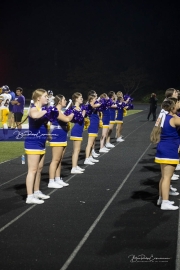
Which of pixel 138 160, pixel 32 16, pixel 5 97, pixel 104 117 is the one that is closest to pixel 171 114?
pixel 138 160

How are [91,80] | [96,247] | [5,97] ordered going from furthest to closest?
[91,80] → [5,97] → [96,247]

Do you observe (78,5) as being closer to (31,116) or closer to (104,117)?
(104,117)

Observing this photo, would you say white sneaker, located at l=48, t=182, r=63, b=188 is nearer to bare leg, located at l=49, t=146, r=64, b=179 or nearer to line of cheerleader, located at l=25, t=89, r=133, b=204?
line of cheerleader, located at l=25, t=89, r=133, b=204

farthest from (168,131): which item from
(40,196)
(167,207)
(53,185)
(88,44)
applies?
(88,44)

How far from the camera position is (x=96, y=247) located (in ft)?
18.5

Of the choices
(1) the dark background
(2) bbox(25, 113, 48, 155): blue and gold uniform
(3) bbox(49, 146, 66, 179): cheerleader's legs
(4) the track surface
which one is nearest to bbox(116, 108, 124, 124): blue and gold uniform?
(4) the track surface

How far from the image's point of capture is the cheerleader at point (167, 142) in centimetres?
726

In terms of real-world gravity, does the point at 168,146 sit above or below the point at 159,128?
below

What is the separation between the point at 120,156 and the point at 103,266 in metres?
8.47

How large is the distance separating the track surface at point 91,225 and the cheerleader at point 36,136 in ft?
1.22

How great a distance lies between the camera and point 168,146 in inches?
289

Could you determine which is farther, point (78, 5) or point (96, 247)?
point (78, 5)

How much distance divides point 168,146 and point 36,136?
6.29ft

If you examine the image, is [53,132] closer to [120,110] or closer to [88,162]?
[88,162]
